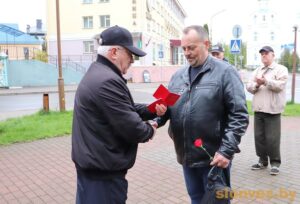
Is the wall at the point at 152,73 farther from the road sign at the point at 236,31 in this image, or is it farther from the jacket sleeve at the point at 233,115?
the jacket sleeve at the point at 233,115

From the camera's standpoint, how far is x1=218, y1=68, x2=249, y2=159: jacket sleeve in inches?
108

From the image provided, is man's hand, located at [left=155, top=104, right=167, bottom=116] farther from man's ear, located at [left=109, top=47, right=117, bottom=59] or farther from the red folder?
man's ear, located at [left=109, top=47, right=117, bottom=59]

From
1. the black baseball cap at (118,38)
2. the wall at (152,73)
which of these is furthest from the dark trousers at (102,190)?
the wall at (152,73)

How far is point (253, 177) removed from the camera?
205 inches

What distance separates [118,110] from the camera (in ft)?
7.68

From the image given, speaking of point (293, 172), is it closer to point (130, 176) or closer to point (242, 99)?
Result: point (130, 176)

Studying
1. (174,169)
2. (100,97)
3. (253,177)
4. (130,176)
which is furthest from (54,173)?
(100,97)

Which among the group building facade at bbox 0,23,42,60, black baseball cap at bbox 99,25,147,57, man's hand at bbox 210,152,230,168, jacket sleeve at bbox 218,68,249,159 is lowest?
man's hand at bbox 210,152,230,168

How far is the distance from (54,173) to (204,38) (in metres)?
3.63

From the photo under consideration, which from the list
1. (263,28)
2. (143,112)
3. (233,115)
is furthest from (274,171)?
(263,28)

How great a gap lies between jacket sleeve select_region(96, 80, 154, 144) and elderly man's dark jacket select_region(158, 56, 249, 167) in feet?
2.13

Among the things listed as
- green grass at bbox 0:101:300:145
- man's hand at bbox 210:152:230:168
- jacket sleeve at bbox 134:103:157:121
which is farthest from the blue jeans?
green grass at bbox 0:101:300:145

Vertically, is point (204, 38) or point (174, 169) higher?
point (204, 38)

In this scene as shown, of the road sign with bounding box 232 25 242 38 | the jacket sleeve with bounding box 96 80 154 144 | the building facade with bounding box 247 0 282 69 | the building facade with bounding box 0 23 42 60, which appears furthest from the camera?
the building facade with bounding box 247 0 282 69
